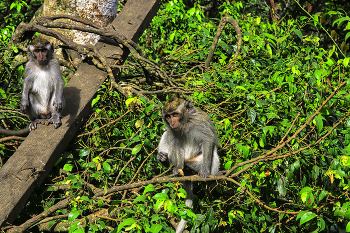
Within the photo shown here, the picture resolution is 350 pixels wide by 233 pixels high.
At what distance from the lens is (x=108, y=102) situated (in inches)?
184

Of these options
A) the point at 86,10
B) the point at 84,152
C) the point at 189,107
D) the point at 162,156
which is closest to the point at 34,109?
the point at 84,152

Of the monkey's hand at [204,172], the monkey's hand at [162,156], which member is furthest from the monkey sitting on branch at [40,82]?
the monkey's hand at [204,172]

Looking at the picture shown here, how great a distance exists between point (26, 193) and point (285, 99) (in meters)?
3.22

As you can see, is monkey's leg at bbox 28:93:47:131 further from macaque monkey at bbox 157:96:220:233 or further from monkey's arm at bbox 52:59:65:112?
macaque monkey at bbox 157:96:220:233

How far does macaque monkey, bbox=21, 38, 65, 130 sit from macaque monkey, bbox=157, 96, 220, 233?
1.51 meters

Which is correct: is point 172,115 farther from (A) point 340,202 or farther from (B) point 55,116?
(A) point 340,202

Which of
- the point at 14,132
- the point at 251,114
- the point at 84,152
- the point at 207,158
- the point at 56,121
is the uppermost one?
the point at 251,114

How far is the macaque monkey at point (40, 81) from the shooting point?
4.57 meters

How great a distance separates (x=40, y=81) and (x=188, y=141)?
7.34ft

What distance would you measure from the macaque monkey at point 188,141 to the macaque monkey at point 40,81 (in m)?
1.51

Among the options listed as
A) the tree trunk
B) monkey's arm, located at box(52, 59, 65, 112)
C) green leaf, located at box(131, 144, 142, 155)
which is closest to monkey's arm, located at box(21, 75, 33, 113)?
monkey's arm, located at box(52, 59, 65, 112)

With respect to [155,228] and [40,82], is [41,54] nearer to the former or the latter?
[40,82]

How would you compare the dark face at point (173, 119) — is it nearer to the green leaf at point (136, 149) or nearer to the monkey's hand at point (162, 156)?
the monkey's hand at point (162, 156)

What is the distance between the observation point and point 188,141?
15.8ft
